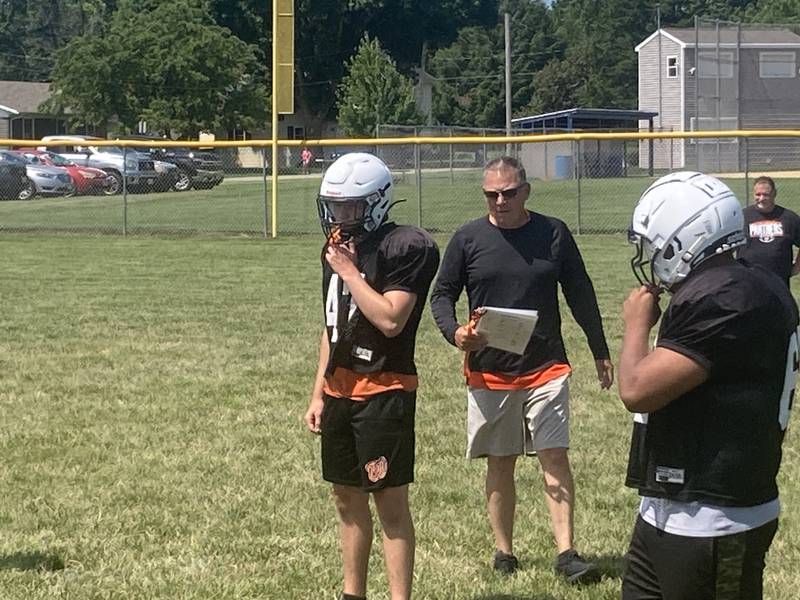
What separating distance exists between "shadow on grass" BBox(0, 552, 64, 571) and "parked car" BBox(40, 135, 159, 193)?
18.4m

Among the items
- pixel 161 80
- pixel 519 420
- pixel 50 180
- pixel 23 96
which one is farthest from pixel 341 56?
pixel 519 420

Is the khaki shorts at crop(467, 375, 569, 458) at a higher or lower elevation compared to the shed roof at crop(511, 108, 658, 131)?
lower

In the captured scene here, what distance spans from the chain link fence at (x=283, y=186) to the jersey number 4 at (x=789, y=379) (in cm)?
1828

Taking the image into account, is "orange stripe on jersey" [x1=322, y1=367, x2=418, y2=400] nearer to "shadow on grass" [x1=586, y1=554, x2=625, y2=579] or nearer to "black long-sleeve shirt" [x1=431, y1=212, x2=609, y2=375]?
"black long-sleeve shirt" [x1=431, y1=212, x2=609, y2=375]

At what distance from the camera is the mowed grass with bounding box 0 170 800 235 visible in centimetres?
2394

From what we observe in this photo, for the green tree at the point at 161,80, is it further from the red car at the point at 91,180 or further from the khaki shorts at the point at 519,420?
the khaki shorts at the point at 519,420

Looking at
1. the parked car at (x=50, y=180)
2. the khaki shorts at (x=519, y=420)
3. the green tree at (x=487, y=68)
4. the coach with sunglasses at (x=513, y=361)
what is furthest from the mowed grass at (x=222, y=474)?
the green tree at (x=487, y=68)

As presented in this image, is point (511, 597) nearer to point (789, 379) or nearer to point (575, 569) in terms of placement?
point (575, 569)

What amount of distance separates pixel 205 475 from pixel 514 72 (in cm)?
9093

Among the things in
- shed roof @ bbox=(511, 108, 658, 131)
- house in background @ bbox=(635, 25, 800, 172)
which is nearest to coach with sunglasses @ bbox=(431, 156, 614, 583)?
house in background @ bbox=(635, 25, 800, 172)

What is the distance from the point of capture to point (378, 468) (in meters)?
4.47

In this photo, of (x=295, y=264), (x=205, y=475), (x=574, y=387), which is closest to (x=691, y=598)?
(x=205, y=475)

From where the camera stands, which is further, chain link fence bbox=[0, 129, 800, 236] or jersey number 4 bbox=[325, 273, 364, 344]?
chain link fence bbox=[0, 129, 800, 236]

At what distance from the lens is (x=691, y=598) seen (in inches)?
127
